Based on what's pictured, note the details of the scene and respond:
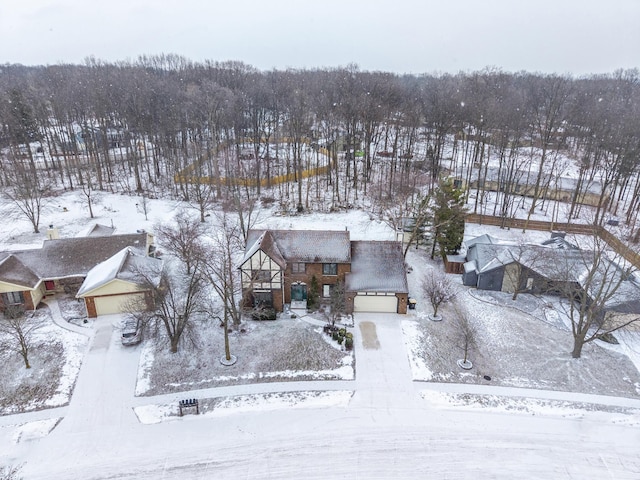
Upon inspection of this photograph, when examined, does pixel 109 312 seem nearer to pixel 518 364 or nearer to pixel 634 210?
pixel 518 364

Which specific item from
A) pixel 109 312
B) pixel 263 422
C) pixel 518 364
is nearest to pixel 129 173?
pixel 109 312

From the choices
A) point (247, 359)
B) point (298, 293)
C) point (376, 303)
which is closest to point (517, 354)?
point (376, 303)

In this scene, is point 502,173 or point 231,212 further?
point 502,173

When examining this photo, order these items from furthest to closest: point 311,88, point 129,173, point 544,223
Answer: point 311,88 → point 129,173 → point 544,223

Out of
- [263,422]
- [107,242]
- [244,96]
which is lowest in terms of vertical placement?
[263,422]

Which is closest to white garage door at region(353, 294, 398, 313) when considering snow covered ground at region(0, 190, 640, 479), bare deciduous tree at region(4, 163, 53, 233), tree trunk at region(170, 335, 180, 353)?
snow covered ground at region(0, 190, 640, 479)

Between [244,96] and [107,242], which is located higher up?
[244,96]

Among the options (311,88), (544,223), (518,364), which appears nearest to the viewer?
(518,364)

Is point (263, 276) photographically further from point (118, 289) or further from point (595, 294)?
point (595, 294)
